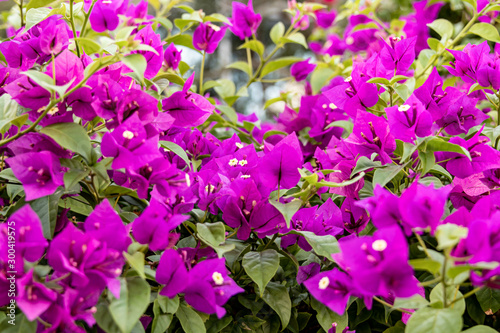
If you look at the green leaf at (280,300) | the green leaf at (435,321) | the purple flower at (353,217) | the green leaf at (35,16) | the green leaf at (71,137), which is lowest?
the green leaf at (280,300)

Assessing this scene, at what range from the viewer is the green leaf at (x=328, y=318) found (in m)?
0.73

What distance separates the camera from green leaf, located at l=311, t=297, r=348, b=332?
728 millimetres

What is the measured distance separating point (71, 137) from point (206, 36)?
62 cm

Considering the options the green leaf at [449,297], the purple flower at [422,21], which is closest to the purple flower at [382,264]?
the green leaf at [449,297]

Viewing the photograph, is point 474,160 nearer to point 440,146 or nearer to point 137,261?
point 440,146

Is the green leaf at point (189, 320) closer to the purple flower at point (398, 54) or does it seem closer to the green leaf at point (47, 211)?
the green leaf at point (47, 211)

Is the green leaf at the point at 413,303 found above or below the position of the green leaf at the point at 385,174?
below

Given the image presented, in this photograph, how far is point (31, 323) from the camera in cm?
57

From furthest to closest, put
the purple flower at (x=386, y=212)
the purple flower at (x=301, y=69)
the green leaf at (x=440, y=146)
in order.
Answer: the purple flower at (x=301, y=69) < the green leaf at (x=440, y=146) < the purple flower at (x=386, y=212)

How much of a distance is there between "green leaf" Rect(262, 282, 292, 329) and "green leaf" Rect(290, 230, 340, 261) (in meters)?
0.11

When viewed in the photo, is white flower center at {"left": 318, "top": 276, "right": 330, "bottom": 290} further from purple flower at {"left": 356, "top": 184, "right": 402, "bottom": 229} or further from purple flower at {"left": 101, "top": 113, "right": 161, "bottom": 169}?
purple flower at {"left": 101, "top": 113, "right": 161, "bottom": 169}

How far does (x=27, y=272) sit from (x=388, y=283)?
1.40ft

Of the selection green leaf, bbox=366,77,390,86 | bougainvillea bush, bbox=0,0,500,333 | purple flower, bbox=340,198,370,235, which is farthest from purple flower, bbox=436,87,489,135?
purple flower, bbox=340,198,370,235

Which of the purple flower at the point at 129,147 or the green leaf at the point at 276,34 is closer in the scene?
the purple flower at the point at 129,147
